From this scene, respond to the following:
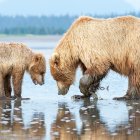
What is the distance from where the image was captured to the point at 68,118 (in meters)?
11.0

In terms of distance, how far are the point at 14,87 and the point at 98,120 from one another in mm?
3569

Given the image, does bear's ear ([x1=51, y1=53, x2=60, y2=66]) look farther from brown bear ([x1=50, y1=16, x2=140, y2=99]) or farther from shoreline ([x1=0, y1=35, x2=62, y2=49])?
shoreline ([x1=0, y1=35, x2=62, y2=49])

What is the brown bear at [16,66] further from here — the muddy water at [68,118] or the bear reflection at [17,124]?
the bear reflection at [17,124]

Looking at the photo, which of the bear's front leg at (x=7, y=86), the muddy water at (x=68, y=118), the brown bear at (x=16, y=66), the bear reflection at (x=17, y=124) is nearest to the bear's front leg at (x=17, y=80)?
the brown bear at (x=16, y=66)

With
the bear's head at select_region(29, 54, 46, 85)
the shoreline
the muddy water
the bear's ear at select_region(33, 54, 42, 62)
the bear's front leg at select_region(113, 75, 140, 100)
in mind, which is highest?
the bear's ear at select_region(33, 54, 42, 62)

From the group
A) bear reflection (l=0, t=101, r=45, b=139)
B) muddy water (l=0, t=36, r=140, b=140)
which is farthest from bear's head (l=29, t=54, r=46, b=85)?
bear reflection (l=0, t=101, r=45, b=139)

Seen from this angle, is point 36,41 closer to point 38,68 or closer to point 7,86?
point 38,68

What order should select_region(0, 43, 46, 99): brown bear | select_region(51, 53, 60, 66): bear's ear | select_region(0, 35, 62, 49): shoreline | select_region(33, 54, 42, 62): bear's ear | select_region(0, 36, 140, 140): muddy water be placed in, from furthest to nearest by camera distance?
select_region(0, 35, 62, 49): shoreline < select_region(33, 54, 42, 62): bear's ear < select_region(51, 53, 60, 66): bear's ear < select_region(0, 43, 46, 99): brown bear < select_region(0, 36, 140, 140): muddy water

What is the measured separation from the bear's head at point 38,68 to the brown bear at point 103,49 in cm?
25

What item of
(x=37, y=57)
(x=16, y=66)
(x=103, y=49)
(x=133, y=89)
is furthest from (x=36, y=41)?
(x=133, y=89)

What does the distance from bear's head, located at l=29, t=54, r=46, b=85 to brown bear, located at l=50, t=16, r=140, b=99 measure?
0.83 ft

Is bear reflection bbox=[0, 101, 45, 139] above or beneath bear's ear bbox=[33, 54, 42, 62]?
beneath

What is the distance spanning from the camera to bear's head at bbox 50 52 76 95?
14.1 m

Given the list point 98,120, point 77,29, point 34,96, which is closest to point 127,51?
point 77,29
